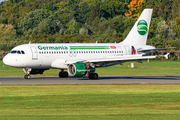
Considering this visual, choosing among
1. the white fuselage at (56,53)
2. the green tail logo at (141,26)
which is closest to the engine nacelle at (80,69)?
the white fuselage at (56,53)

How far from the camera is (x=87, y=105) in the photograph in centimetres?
2323

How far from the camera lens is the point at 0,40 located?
118188 millimetres

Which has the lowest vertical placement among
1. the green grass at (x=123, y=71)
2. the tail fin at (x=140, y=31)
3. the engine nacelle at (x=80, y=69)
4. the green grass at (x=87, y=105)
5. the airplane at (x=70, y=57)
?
the green grass at (x=123, y=71)

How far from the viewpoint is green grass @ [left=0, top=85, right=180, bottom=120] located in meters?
19.7

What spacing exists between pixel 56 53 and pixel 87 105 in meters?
23.3

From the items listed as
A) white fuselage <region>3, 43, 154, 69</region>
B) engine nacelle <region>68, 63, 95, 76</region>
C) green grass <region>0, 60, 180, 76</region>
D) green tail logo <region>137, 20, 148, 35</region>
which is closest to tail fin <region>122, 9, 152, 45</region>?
green tail logo <region>137, 20, 148, 35</region>

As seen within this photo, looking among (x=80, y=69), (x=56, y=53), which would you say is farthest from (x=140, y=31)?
(x=80, y=69)

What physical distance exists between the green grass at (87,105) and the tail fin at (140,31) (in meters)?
23.8

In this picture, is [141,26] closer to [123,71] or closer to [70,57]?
[123,71]

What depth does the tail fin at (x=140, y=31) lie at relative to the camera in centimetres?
5322

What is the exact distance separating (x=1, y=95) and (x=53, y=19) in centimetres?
14205

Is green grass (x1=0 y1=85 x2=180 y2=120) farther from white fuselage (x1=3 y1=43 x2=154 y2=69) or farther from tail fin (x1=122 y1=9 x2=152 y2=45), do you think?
tail fin (x1=122 y1=9 x2=152 y2=45)

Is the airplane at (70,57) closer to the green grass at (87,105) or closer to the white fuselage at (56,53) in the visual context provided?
the white fuselage at (56,53)

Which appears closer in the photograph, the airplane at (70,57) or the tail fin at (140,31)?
the airplane at (70,57)
